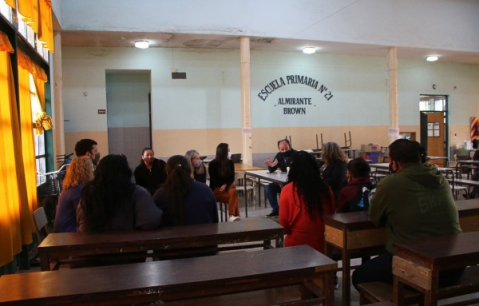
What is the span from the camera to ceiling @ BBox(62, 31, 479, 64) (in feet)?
27.3

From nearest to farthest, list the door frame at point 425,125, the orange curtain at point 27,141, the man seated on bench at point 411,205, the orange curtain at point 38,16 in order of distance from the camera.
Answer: the man seated on bench at point 411,205
the orange curtain at point 38,16
the orange curtain at point 27,141
the door frame at point 425,125

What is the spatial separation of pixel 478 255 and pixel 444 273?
0.22 metres

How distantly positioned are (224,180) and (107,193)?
2879mm

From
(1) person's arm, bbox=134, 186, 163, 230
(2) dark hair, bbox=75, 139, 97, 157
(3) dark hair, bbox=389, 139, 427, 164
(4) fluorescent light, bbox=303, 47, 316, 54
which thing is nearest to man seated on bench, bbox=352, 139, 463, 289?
(3) dark hair, bbox=389, 139, 427, 164

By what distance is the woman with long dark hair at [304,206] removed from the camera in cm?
288

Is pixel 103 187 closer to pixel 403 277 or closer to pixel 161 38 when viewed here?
pixel 403 277

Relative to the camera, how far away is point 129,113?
1028 centimetres

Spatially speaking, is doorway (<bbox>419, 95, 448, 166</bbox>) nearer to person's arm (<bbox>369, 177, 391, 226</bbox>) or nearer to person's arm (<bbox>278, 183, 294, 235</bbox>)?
person's arm (<bbox>278, 183, 294, 235</bbox>)

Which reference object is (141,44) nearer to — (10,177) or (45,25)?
(45,25)

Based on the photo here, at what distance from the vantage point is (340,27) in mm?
9344

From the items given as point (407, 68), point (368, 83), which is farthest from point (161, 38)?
point (407, 68)

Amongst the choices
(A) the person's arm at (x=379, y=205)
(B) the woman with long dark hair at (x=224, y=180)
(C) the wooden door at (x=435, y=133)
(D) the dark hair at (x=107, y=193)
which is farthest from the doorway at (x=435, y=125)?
(D) the dark hair at (x=107, y=193)

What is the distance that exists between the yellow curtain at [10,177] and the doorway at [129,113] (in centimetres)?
630

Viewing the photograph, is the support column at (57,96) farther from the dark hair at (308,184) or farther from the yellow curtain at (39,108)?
the dark hair at (308,184)
